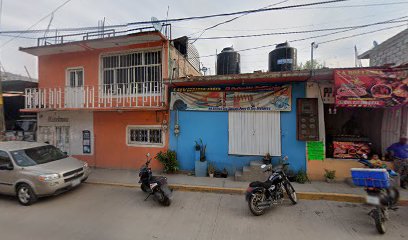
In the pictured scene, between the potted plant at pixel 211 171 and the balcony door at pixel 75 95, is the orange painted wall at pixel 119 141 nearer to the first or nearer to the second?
the balcony door at pixel 75 95

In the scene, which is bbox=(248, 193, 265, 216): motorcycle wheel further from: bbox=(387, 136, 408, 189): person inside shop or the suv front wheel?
the suv front wheel

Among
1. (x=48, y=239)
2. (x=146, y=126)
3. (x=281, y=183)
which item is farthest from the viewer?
(x=146, y=126)

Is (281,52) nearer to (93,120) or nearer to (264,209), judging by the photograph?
(264,209)

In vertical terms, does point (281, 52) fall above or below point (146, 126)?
above

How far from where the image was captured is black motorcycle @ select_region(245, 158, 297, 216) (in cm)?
473

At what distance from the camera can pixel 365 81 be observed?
5969 mm

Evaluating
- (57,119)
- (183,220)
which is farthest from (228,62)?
(57,119)

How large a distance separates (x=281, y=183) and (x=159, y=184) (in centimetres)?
314

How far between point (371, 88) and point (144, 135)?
25.7 feet

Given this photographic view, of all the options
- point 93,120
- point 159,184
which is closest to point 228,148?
point 159,184

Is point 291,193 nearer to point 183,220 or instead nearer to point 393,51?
point 183,220

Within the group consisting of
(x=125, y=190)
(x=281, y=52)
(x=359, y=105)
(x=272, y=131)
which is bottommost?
(x=125, y=190)

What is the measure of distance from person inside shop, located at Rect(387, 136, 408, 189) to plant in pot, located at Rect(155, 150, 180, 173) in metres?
7.01

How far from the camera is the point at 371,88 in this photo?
19.5ft
